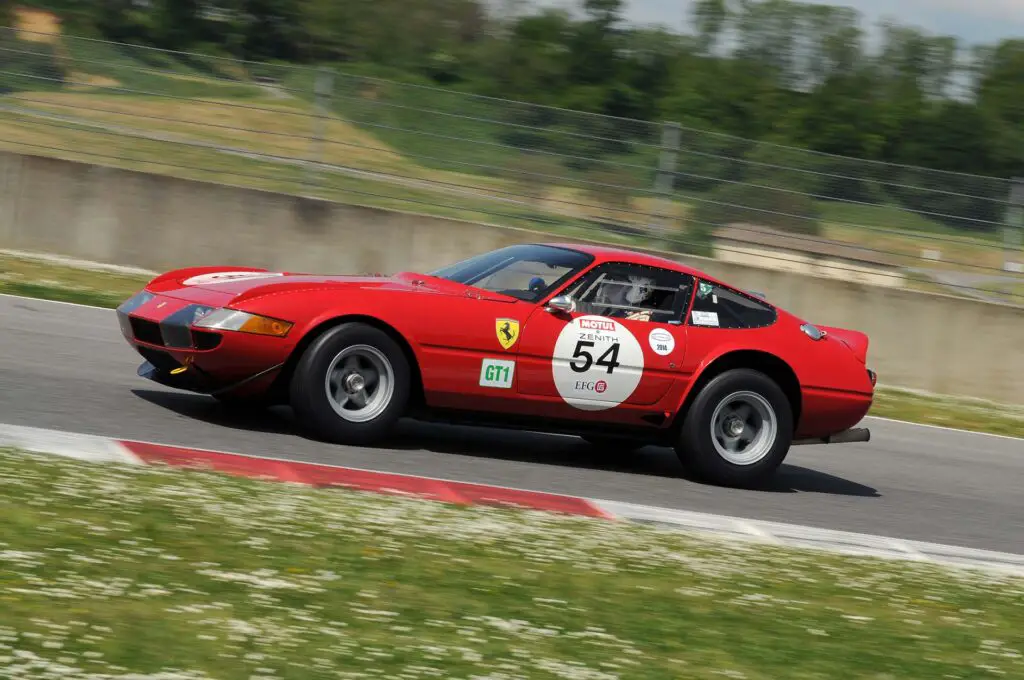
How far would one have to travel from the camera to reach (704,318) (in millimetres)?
8023

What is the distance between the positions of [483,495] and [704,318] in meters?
2.17

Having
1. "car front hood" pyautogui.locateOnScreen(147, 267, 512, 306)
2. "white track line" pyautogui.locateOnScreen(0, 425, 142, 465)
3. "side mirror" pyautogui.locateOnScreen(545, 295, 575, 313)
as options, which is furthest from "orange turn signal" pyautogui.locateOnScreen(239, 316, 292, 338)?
"side mirror" pyautogui.locateOnScreen(545, 295, 575, 313)

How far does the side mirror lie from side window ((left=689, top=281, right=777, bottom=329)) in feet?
2.80

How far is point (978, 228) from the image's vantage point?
1439 centimetres

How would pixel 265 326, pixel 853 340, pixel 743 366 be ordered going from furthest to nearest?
pixel 853 340, pixel 743 366, pixel 265 326

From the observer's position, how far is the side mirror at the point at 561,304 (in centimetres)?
752

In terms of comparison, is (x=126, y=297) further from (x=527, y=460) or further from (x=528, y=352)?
(x=528, y=352)

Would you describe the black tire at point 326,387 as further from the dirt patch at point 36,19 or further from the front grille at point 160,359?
the dirt patch at point 36,19

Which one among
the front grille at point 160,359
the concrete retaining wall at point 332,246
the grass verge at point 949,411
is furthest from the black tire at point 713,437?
the concrete retaining wall at point 332,246

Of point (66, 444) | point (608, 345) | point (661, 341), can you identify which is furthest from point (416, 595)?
point (661, 341)

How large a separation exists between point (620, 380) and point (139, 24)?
1532 inches

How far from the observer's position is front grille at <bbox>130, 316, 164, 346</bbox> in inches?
281

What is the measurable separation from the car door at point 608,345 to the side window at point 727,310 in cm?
11

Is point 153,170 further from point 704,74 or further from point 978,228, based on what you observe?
point 704,74
